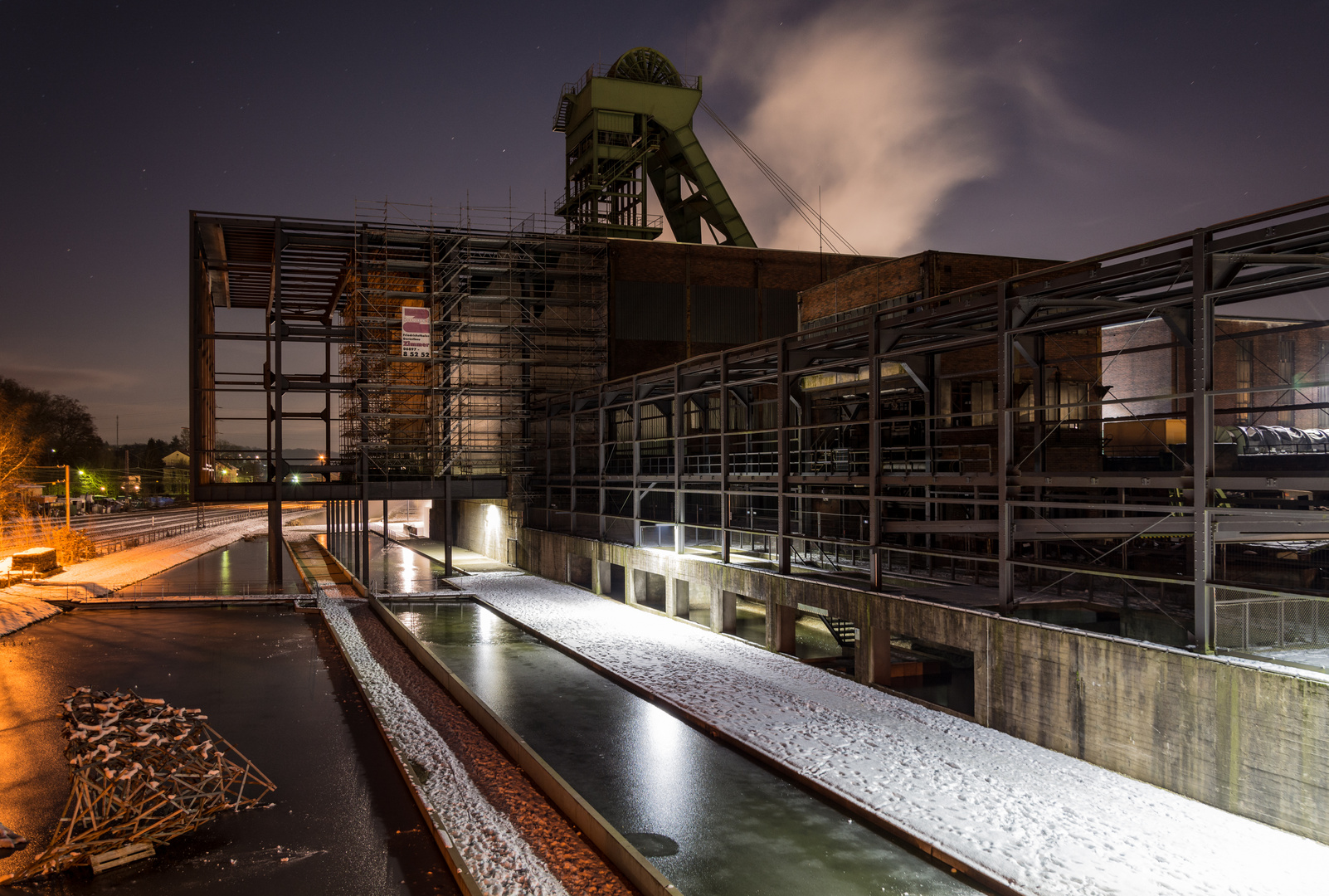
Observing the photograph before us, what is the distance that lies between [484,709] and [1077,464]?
20556 mm

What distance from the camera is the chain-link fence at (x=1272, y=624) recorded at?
32.5 ft

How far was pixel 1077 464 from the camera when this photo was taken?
25.8m

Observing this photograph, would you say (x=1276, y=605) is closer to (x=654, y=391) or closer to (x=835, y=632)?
(x=835, y=632)

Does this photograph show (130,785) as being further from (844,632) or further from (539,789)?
(844,632)

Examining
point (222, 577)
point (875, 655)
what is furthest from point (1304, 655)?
point (222, 577)

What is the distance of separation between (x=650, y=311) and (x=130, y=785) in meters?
30.1

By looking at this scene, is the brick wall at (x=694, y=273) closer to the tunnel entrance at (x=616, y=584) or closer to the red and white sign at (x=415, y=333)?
the red and white sign at (x=415, y=333)

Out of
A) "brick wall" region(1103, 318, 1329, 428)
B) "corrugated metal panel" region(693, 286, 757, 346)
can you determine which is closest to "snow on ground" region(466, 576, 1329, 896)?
"corrugated metal panel" region(693, 286, 757, 346)

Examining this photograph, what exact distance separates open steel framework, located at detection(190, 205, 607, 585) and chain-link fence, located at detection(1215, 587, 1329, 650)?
24292 mm

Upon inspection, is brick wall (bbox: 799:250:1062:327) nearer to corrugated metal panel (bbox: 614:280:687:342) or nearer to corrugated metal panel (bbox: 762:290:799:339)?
corrugated metal panel (bbox: 762:290:799:339)

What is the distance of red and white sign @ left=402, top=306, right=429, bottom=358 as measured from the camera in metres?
31.6

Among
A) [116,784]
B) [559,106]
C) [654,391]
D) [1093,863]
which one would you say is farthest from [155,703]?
[559,106]

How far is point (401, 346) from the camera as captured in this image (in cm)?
3294

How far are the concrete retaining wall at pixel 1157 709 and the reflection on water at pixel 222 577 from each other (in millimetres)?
23703
